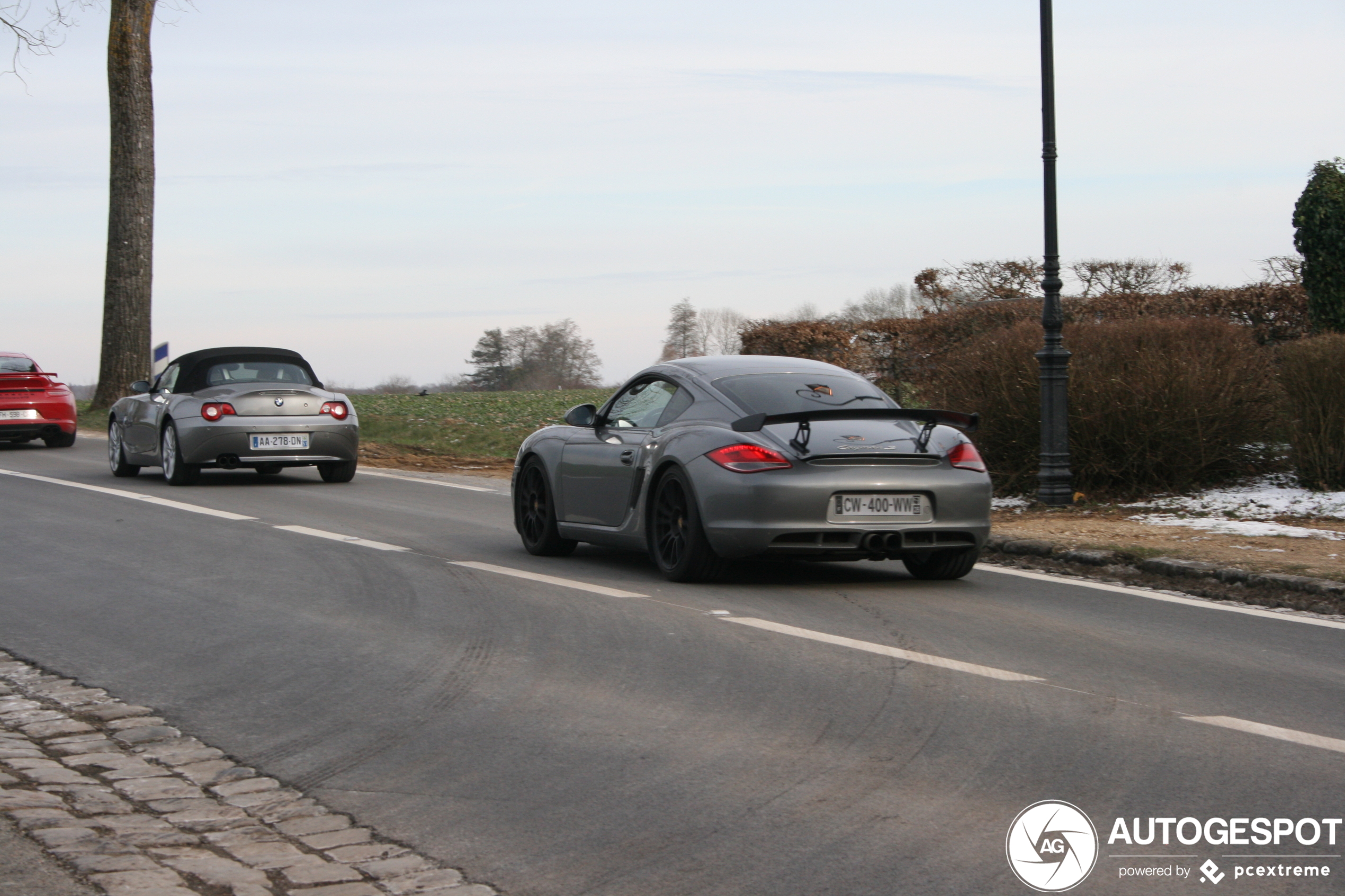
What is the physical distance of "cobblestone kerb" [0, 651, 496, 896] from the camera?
3.85 meters

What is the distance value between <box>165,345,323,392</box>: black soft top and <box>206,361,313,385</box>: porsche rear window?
5cm

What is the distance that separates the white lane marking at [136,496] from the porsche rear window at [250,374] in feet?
5.38

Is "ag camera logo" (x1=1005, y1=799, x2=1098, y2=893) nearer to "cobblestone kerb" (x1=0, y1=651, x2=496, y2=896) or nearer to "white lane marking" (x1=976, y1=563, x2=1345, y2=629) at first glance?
"cobblestone kerb" (x1=0, y1=651, x2=496, y2=896)

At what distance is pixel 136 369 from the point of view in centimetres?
3159

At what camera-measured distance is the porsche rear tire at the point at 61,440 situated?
24344mm

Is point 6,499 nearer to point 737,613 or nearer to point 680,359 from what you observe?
point 680,359

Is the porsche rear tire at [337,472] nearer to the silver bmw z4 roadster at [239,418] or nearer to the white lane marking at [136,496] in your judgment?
the silver bmw z4 roadster at [239,418]

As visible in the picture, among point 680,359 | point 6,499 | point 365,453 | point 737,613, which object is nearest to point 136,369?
point 365,453

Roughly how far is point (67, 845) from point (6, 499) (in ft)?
38.4

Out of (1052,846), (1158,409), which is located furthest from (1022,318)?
(1052,846)

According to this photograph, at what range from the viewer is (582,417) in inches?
400

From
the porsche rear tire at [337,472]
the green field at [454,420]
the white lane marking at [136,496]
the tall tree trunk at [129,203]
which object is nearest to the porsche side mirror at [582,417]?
the white lane marking at [136,496]

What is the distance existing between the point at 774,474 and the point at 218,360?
398 inches

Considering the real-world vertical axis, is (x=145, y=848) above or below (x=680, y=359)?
below
